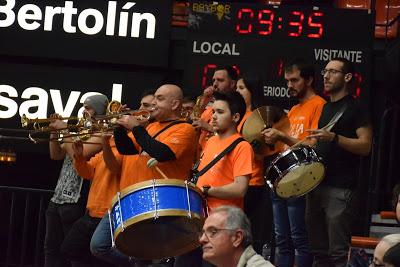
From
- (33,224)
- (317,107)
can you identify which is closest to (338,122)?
(317,107)

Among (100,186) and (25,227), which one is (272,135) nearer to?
(100,186)

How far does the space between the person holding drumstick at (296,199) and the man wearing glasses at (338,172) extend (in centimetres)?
10

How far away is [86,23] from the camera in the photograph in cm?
1327

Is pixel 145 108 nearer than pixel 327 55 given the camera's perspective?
Yes

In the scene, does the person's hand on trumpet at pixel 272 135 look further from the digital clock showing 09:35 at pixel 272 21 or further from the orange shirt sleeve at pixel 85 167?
the digital clock showing 09:35 at pixel 272 21

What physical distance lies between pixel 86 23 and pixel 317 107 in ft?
15.2

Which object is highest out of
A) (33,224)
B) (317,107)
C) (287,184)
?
(317,107)

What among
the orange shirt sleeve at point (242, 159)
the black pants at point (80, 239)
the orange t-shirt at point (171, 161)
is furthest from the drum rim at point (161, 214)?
the black pants at point (80, 239)

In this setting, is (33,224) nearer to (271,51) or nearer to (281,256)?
(271,51)

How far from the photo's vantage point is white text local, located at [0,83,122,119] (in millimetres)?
13062

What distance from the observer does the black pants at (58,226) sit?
1029 cm

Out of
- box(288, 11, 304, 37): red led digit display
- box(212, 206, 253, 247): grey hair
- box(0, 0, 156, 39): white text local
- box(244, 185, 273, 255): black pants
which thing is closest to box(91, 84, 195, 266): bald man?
box(244, 185, 273, 255): black pants

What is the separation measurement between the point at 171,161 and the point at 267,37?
376 centimetres

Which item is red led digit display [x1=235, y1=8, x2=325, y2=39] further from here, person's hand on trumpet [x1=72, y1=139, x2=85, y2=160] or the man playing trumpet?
person's hand on trumpet [x1=72, y1=139, x2=85, y2=160]
